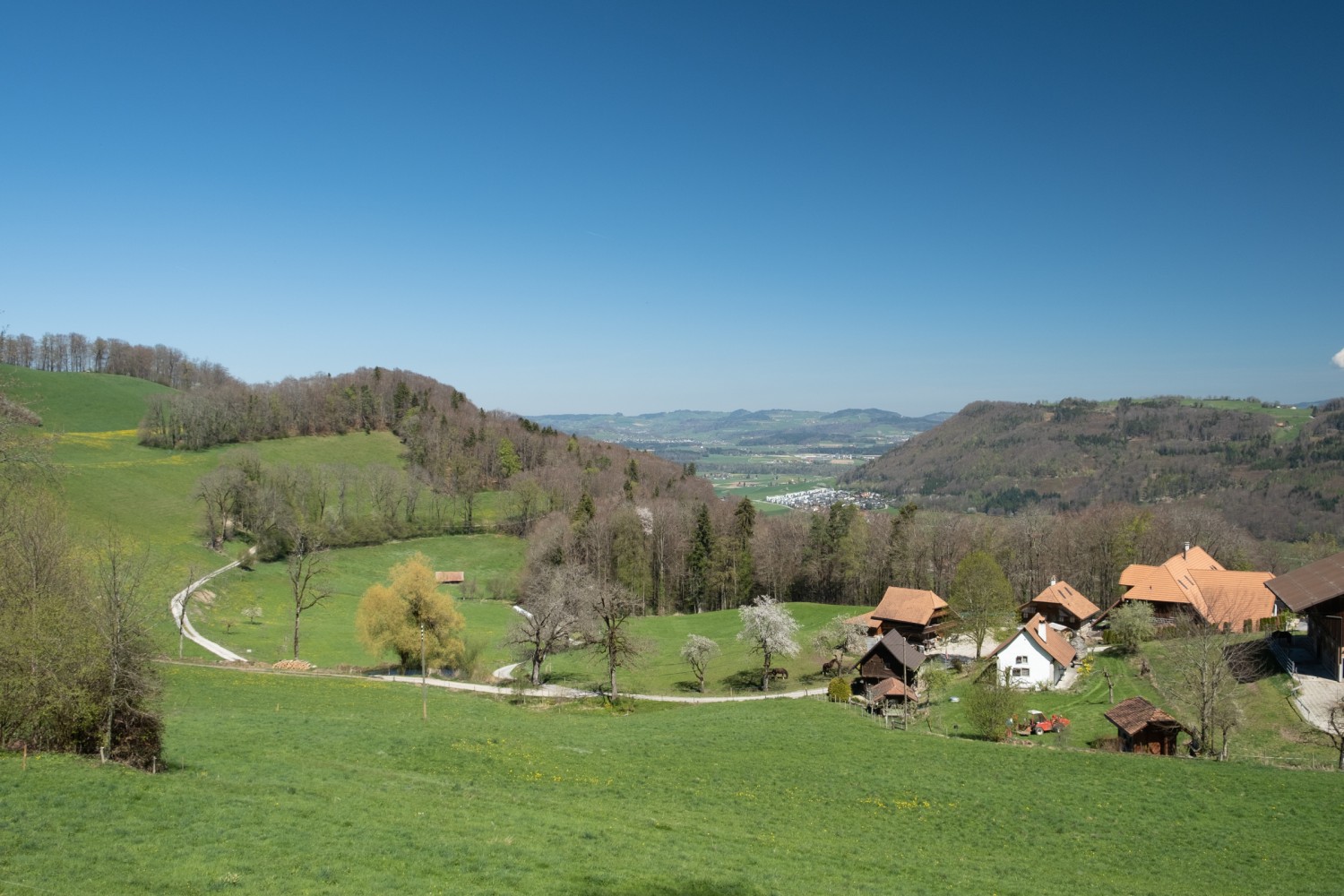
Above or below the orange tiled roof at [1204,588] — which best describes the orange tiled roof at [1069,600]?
below

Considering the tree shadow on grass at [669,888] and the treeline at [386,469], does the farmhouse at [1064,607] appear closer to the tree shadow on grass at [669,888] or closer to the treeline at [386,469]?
the treeline at [386,469]

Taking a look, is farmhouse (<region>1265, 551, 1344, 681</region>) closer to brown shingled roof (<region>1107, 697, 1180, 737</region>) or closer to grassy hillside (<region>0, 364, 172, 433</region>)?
brown shingled roof (<region>1107, 697, 1180, 737</region>)

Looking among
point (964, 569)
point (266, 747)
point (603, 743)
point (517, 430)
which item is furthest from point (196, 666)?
point (517, 430)

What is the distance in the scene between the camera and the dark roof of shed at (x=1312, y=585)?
125 ft

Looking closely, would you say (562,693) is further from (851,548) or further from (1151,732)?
(851,548)

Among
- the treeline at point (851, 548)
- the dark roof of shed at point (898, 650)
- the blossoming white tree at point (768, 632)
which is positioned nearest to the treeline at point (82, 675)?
the blossoming white tree at point (768, 632)

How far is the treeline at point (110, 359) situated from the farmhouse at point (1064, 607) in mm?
138715

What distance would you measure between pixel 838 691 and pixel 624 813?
28854mm

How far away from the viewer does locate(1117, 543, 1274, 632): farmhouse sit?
5509cm

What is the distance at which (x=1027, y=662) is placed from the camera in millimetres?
48406

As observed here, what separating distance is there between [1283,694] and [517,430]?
112040mm

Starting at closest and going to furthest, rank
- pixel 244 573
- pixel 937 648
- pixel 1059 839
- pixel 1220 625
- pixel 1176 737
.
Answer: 1. pixel 1059 839
2. pixel 1176 737
3. pixel 1220 625
4. pixel 937 648
5. pixel 244 573

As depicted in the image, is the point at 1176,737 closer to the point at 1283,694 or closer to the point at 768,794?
Result: the point at 1283,694

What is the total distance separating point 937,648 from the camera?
60125 millimetres
